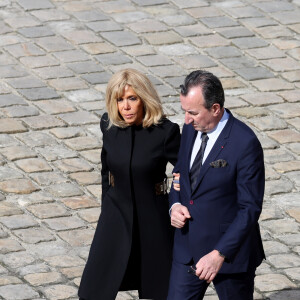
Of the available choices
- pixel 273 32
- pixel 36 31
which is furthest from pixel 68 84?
pixel 273 32

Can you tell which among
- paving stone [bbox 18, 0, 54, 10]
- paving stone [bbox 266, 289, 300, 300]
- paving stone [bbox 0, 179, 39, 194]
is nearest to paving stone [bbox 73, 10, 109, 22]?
paving stone [bbox 18, 0, 54, 10]

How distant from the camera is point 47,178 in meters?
9.26

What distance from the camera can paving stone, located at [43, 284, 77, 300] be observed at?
7312 mm

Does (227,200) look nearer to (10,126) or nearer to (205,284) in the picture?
(205,284)

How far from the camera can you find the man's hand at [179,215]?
19.5ft

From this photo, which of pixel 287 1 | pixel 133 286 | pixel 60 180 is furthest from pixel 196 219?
pixel 287 1

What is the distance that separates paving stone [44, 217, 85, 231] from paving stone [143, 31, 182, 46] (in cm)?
397

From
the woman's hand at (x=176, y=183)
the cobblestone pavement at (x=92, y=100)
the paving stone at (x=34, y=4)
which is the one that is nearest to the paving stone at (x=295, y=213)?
the cobblestone pavement at (x=92, y=100)

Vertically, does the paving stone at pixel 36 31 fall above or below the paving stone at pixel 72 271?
above

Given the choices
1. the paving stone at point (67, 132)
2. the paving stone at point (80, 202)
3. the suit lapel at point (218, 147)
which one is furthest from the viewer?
the paving stone at point (67, 132)

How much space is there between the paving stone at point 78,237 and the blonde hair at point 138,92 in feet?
6.73

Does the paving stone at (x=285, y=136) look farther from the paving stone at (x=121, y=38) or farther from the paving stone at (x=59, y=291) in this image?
the paving stone at (x=59, y=291)

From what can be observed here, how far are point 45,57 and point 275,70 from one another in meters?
2.59

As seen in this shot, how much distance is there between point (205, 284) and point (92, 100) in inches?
197
